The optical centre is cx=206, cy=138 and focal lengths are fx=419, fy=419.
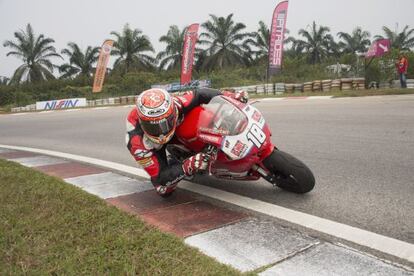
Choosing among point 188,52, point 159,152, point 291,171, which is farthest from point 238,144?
point 188,52

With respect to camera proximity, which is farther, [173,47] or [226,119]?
[173,47]

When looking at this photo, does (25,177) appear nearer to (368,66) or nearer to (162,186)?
(162,186)

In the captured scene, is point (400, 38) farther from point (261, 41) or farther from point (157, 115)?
point (157, 115)

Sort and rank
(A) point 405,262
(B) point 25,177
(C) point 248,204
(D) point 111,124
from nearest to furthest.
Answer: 1. (A) point 405,262
2. (C) point 248,204
3. (B) point 25,177
4. (D) point 111,124

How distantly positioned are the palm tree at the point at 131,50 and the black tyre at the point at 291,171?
48978 millimetres

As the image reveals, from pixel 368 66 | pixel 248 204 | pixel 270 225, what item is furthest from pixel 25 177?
pixel 368 66

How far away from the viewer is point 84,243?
3.19m

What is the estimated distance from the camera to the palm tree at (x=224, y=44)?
5012 cm

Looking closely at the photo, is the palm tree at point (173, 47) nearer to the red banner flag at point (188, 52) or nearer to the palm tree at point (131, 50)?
the palm tree at point (131, 50)

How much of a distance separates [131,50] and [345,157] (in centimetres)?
4818

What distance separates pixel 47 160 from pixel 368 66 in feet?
53.2

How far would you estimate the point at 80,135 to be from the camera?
1081 cm

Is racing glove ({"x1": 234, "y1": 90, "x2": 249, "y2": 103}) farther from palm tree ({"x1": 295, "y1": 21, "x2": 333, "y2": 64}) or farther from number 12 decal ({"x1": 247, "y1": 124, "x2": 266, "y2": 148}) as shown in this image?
palm tree ({"x1": 295, "y1": 21, "x2": 333, "y2": 64})

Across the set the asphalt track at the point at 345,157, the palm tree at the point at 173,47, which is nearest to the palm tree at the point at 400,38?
the palm tree at the point at 173,47
